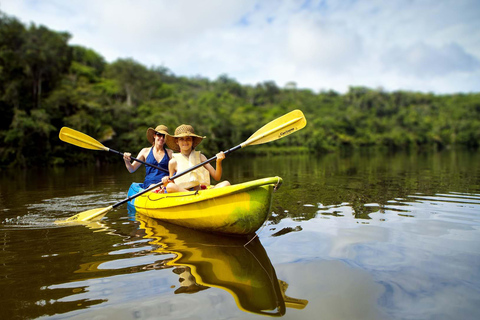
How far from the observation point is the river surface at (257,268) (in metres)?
2.24

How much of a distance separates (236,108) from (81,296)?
47450mm

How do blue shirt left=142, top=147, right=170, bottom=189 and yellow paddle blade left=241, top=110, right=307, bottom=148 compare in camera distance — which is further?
blue shirt left=142, top=147, right=170, bottom=189

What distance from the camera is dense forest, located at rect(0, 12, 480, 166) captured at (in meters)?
19.3

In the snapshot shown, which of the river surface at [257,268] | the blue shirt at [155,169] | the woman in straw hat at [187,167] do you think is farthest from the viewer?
the blue shirt at [155,169]

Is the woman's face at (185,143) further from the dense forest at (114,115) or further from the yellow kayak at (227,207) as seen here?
the dense forest at (114,115)

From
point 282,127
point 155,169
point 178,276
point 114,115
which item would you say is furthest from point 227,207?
point 114,115

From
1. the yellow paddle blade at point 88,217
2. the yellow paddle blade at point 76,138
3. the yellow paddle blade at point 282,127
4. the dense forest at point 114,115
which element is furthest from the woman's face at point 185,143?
the dense forest at point 114,115

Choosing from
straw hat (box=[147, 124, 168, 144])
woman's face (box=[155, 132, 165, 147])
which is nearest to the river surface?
woman's face (box=[155, 132, 165, 147])

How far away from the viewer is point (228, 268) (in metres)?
2.94

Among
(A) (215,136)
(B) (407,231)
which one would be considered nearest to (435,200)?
(B) (407,231)

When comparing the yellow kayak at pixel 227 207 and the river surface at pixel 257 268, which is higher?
the yellow kayak at pixel 227 207

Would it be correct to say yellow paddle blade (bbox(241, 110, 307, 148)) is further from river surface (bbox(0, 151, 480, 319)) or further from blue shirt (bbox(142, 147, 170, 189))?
blue shirt (bbox(142, 147, 170, 189))

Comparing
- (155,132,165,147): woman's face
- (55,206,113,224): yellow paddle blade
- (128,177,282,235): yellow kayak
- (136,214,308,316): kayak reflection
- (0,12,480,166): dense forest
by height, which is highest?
(0,12,480,166): dense forest

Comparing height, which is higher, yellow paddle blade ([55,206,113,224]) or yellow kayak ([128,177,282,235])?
yellow kayak ([128,177,282,235])
